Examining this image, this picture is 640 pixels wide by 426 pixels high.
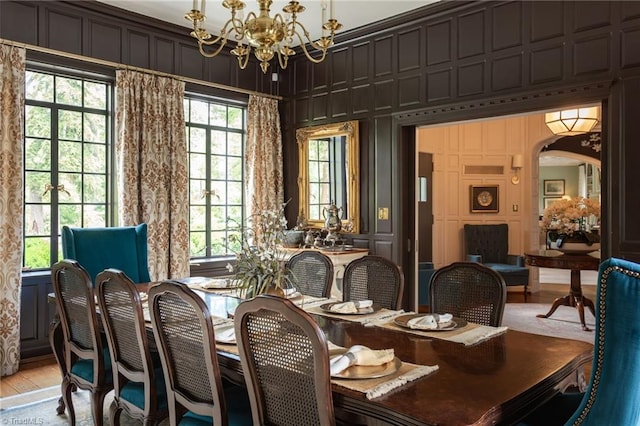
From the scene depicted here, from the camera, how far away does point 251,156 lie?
19.7 feet

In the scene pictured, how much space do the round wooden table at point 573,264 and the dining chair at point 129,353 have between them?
465 centimetres

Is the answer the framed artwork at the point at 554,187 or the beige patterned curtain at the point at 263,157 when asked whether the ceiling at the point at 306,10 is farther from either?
the framed artwork at the point at 554,187

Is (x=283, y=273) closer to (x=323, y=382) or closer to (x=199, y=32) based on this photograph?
(x=323, y=382)

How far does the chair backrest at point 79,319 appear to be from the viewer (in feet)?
8.06

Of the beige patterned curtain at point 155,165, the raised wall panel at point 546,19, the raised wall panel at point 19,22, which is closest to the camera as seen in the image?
the raised wall panel at point 546,19

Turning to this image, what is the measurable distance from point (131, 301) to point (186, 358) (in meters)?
0.37

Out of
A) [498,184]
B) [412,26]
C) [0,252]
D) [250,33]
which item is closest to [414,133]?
[412,26]

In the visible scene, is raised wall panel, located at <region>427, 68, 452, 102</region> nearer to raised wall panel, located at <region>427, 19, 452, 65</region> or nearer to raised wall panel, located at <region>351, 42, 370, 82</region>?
raised wall panel, located at <region>427, 19, 452, 65</region>

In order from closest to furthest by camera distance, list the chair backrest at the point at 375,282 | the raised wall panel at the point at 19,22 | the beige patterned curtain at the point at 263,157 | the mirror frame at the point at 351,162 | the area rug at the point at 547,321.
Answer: the chair backrest at the point at 375,282, the raised wall panel at the point at 19,22, the area rug at the point at 547,321, the mirror frame at the point at 351,162, the beige patterned curtain at the point at 263,157

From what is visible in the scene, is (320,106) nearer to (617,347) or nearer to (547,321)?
(547,321)

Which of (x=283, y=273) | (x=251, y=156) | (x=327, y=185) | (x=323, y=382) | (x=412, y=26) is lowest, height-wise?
(x=323, y=382)

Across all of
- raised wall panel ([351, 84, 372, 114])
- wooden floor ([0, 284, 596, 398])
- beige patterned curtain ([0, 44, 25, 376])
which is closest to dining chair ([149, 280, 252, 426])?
wooden floor ([0, 284, 596, 398])

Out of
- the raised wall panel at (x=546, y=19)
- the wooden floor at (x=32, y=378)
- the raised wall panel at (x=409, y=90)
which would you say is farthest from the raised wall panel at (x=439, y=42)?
the wooden floor at (x=32, y=378)

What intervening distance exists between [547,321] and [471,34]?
346 cm
